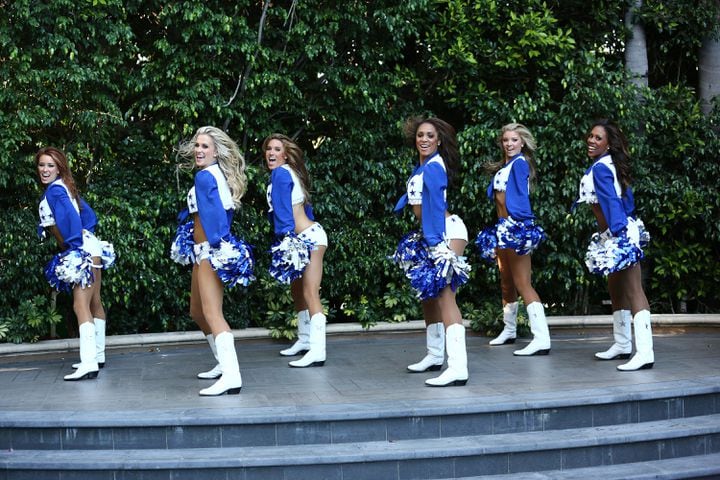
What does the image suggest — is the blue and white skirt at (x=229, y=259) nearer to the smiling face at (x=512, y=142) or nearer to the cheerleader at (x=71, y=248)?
the cheerleader at (x=71, y=248)

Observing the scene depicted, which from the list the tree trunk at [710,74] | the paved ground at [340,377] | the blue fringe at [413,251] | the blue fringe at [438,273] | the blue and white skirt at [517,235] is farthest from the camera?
the tree trunk at [710,74]

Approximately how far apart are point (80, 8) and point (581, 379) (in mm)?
5079

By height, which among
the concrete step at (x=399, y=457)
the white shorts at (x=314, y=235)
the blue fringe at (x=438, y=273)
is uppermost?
the white shorts at (x=314, y=235)

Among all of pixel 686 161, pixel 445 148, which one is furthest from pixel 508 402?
pixel 686 161

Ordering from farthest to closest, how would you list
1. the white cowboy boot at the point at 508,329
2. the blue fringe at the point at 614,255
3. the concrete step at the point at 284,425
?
the white cowboy boot at the point at 508,329, the blue fringe at the point at 614,255, the concrete step at the point at 284,425

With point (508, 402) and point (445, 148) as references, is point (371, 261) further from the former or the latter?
point (508, 402)

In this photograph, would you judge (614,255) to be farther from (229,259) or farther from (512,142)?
(229,259)

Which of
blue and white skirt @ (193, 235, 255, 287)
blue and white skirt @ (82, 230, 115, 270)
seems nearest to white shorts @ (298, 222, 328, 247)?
blue and white skirt @ (193, 235, 255, 287)

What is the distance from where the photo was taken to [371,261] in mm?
9102

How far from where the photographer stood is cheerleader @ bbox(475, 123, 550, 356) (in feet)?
24.0

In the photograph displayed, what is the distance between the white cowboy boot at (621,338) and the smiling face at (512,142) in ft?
4.55

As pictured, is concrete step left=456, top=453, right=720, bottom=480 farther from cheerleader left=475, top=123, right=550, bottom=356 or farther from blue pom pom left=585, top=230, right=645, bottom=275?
cheerleader left=475, top=123, right=550, bottom=356

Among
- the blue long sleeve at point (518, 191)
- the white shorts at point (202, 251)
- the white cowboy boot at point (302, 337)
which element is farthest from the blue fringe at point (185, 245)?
the blue long sleeve at point (518, 191)

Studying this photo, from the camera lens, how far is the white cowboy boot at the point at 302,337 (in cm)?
781
